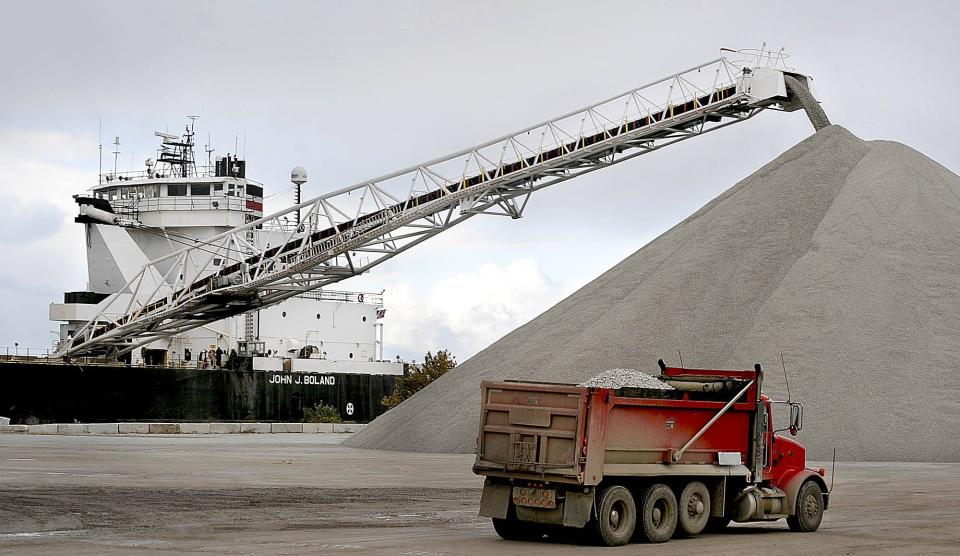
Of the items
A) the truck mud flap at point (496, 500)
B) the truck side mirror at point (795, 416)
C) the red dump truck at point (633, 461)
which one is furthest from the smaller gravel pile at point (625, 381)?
the truck mud flap at point (496, 500)

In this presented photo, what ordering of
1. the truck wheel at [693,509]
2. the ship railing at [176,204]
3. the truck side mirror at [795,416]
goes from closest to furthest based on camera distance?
the truck wheel at [693,509] → the truck side mirror at [795,416] → the ship railing at [176,204]

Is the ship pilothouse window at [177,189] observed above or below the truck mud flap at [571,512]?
above

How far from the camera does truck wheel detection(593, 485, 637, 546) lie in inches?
470

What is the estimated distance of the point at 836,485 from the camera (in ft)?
67.4

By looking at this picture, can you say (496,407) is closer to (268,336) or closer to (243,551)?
(243,551)

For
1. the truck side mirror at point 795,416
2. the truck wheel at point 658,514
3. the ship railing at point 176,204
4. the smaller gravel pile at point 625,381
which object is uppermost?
the ship railing at point 176,204

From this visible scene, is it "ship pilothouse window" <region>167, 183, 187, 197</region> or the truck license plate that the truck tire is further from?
"ship pilothouse window" <region>167, 183, 187, 197</region>

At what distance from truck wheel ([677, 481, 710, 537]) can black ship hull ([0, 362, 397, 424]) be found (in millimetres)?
37116

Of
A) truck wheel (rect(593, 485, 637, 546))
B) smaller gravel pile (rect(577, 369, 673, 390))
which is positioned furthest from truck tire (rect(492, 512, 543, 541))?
smaller gravel pile (rect(577, 369, 673, 390))

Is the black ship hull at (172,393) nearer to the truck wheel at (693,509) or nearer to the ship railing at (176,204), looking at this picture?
the ship railing at (176,204)

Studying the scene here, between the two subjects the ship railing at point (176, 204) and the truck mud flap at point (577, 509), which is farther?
the ship railing at point (176, 204)

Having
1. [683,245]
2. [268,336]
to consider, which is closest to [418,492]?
[683,245]

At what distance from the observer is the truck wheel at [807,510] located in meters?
13.9

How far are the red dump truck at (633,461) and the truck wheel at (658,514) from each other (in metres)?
0.01
